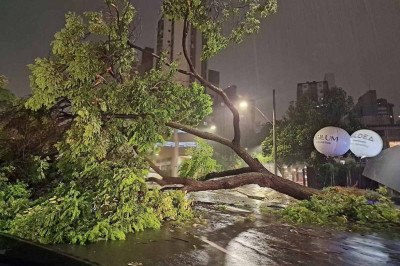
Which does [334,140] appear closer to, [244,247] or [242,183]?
[242,183]

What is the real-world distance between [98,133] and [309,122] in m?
22.9

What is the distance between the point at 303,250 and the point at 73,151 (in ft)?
18.6

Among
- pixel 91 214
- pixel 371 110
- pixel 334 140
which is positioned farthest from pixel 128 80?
pixel 371 110

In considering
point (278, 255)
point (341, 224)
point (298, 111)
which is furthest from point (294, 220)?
point (298, 111)

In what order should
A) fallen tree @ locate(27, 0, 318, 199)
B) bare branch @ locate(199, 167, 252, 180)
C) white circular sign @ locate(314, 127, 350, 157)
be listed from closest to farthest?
fallen tree @ locate(27, 0, 318, 199), bare branch @ locate(199, 167, 252, 180), white circular sign @ locate(314, 127, 350, 157)

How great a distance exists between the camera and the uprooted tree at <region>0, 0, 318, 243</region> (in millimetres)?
6578

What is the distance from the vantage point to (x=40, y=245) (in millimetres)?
5617

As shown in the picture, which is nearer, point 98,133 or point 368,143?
point 98,133

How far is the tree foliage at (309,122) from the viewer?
26250 millimetres

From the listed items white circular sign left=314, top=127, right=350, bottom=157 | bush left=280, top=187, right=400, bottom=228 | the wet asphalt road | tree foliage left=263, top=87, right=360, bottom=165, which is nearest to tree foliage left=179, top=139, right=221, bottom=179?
bush left=280, top=187, right=400, bottom=228

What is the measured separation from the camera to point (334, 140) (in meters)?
13.8

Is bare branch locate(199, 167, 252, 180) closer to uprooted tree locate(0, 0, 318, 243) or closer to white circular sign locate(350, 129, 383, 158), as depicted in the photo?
uprooted tree locate(0, 0, 318, 243)

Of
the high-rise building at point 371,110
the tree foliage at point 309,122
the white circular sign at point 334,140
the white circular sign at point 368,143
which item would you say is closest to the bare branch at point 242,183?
the white circular sign at point 334,140

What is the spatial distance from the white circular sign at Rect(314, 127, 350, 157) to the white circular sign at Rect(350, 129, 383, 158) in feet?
1.53
